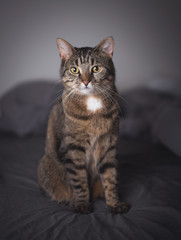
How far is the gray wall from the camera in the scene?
9.71ft

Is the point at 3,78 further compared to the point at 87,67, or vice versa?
the point at 3,78

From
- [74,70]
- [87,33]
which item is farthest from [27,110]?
[74,70]

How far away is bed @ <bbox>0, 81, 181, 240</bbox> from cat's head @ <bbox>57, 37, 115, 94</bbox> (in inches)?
25.6

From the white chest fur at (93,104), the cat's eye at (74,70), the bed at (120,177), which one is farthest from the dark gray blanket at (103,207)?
the cat's eye at (74,70)

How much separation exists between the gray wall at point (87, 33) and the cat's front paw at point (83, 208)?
211 centimetres

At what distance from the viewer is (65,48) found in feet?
4.71

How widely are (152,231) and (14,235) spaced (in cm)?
58

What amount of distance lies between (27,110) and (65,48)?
4.28 ft

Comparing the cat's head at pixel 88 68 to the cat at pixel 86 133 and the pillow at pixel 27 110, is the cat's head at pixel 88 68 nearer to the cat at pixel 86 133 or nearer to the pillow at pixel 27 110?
the cat at pixel 86 133

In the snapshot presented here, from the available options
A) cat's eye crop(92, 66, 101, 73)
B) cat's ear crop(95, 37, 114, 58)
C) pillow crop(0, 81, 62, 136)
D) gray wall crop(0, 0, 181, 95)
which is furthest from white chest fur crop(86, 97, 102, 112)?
gray wall crop(0, 0, 181, 95)

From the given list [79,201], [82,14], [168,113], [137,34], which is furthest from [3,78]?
[79,201]

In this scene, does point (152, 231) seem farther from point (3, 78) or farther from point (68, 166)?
point (3, 78)

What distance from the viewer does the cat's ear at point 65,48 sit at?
A: 1.42m

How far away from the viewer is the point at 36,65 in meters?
→ 3.12
